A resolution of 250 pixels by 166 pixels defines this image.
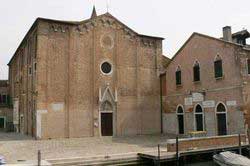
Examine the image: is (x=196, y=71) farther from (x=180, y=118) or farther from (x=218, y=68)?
(x=180, y=118)

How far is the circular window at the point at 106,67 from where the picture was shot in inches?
934

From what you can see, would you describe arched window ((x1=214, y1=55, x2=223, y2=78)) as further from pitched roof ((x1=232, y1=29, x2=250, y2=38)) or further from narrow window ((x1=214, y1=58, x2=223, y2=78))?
pitched roof ((x1=232, y1=29, x2=250, y2=38))

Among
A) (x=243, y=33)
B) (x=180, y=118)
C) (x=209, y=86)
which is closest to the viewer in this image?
(x=209, y=86)

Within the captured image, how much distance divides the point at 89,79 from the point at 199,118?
27.7ft

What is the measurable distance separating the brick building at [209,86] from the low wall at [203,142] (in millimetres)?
2033

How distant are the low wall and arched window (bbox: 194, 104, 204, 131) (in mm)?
4169

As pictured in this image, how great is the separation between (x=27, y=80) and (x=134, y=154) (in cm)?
1510

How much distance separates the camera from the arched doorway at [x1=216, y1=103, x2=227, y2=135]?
19206mm

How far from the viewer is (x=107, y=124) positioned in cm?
2342

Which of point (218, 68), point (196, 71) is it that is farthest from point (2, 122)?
point (218, 68)

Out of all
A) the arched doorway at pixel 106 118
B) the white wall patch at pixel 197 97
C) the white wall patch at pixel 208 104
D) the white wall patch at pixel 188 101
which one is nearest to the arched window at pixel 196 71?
the white wall patch at pixel 197 97

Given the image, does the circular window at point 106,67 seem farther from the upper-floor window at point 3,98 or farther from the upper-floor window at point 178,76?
the upper-floor window at point 3,98

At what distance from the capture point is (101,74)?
23500mm

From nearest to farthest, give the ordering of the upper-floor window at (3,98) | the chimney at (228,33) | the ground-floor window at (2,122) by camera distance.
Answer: the chimney at (228,33), the ground-floor window at (2,122), the upper-floor window at (3,98)
